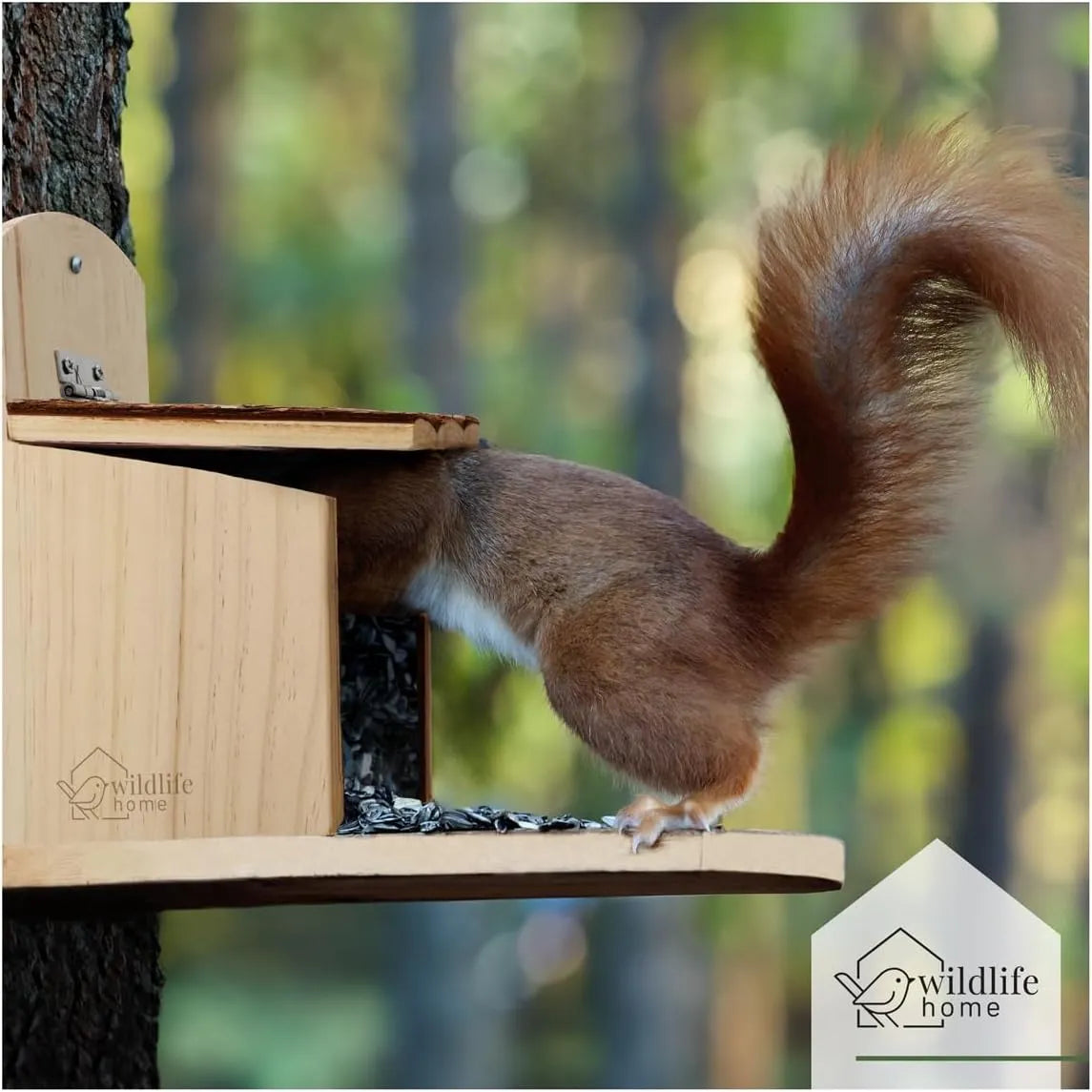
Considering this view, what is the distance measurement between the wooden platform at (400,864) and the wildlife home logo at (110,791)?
3.0 inches

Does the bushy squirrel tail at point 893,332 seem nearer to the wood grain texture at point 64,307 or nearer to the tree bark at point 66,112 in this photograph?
the wood grain texture at point 64,307

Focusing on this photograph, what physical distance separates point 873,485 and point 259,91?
6.82 m

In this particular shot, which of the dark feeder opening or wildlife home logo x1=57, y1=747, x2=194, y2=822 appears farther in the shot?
the dark feeder opening

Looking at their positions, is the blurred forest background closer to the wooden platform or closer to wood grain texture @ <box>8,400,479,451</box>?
wood grain texture @ <box>8,400,479,451</box>

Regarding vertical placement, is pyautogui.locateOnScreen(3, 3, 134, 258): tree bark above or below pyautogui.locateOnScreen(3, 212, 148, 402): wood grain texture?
above

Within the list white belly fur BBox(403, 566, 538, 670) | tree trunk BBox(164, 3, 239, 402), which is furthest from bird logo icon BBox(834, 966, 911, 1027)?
tree trunk BBox(164, 3, 239, 402)

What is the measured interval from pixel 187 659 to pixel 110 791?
5.6 inches

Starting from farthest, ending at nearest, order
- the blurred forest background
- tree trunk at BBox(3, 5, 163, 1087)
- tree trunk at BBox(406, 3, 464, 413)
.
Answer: the blurred forest background → tree trunk at BBox(406, 3, 464, 413) → tree trunk at BBox(3, 5, 163, 1087)

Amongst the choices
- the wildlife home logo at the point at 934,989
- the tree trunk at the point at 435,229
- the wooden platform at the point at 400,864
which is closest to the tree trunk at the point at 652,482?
→ the tree trunk at the point at 435,229

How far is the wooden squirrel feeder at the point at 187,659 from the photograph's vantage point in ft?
4.99

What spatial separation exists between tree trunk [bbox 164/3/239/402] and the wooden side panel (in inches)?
173

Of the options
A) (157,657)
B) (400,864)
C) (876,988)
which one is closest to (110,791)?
(157,657)

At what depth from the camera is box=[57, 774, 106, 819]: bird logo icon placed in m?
1.53

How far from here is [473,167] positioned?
7.64 m
